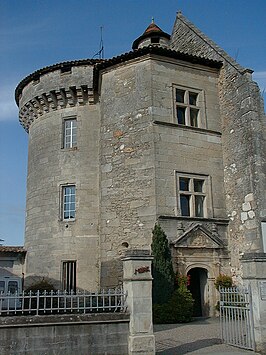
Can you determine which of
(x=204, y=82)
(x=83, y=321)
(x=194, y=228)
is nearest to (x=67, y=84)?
(x=204, y=82)

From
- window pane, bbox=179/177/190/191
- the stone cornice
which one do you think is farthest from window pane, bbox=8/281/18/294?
window pane, bbox=179/177/190/191

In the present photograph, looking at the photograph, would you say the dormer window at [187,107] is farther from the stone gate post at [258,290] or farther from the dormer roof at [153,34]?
the stone gate post at [258,290]

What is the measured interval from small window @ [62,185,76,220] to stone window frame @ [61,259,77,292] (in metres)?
2.00

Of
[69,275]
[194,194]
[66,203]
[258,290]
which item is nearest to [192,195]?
[194,194]

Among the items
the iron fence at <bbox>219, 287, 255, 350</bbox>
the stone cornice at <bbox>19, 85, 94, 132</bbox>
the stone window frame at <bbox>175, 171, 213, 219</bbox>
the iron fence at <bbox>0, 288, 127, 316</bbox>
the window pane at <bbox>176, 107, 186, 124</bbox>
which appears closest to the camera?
the iron fence at <bbox>0, 288, 127, 316</bbox>

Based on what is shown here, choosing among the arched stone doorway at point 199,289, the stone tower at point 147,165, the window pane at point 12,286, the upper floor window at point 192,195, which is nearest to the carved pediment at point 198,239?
the stone tower at point 147,165

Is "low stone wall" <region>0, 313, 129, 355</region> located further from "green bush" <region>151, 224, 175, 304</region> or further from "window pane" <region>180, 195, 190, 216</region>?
"window pane" <region>180, 195, 190, 216</region>

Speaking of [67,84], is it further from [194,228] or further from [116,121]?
[194,228]

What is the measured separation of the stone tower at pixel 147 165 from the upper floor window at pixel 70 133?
0.16 feet

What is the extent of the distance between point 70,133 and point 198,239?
26.8 ft

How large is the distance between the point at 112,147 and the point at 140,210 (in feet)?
10.3

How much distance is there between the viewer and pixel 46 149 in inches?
765

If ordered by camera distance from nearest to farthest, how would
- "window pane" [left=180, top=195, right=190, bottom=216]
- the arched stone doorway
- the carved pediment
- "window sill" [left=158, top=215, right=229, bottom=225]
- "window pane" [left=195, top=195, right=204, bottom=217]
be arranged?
1. the carved pediment
2. "window sill" [left=158, top=215, right=229, bottom=225]
3. the arched stone doorway
4. "window pane" [left=180, top=195, right=190, bottom=216]
5. "window pane" [left=195, top=195, right=204, bottom=217]

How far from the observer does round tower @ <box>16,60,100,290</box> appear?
57.6 feet
